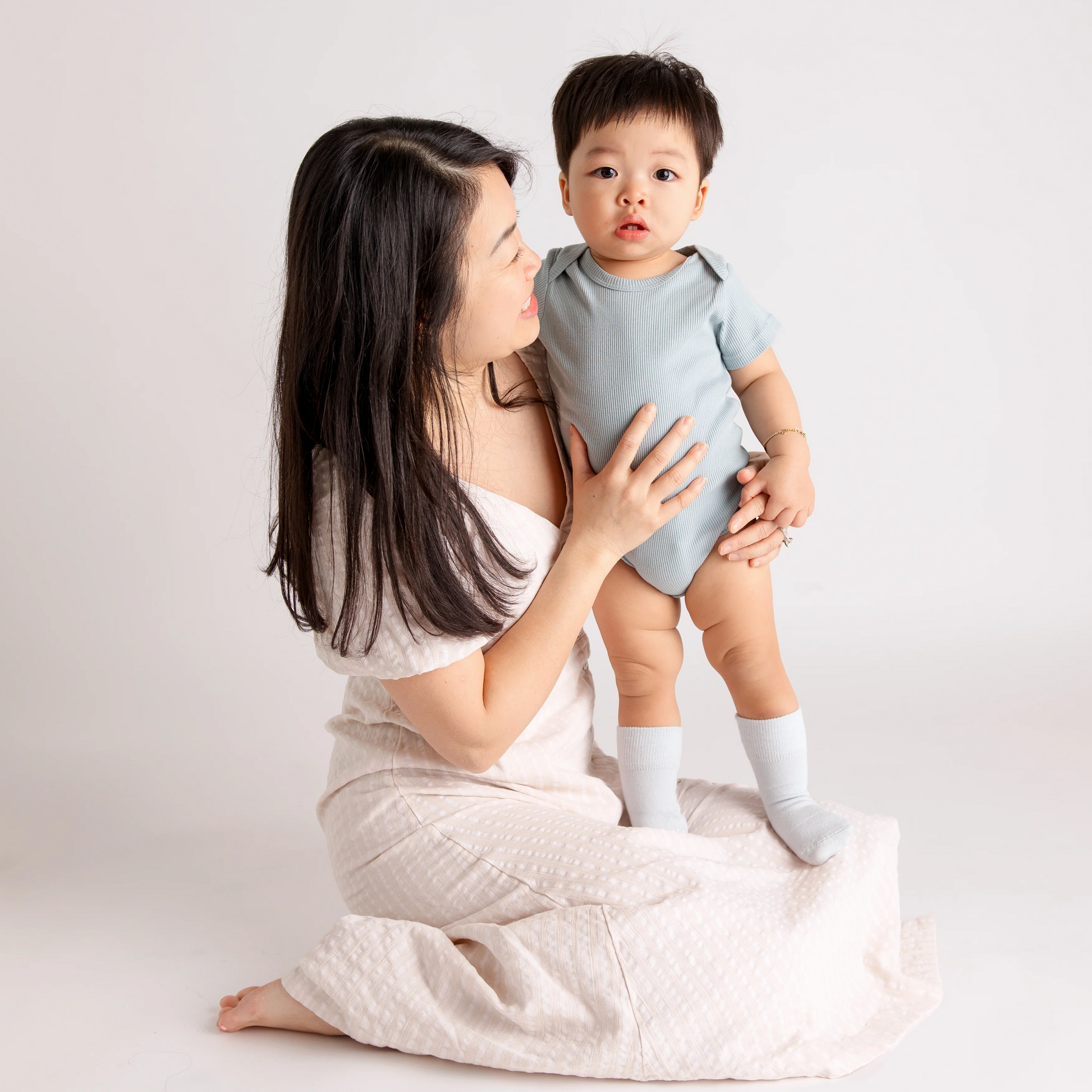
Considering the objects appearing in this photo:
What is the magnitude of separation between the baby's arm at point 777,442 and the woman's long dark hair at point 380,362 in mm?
488

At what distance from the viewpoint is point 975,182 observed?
3246 mm

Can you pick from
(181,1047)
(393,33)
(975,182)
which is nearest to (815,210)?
(975,182)

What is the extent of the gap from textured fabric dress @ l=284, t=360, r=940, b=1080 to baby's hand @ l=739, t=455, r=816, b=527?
31cm

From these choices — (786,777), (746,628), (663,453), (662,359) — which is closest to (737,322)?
(662,359)

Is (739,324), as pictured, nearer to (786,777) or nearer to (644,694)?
(644,694)

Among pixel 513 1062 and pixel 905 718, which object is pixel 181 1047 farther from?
pixel 905 718

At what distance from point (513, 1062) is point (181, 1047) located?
1.69 feet

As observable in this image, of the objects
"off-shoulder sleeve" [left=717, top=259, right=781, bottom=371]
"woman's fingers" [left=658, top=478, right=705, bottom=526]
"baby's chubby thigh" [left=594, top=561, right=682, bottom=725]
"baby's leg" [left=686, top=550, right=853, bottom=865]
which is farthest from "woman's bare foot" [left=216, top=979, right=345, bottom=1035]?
"off-shoulder sleeve" [left=717, top=259, right=781, bottom=371]

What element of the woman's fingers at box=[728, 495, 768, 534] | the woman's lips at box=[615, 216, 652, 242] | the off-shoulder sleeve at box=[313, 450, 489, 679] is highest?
the woman's lips at box=[615, 216, 652, 242]

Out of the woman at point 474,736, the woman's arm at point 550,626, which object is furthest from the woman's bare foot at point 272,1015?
the woman's arm at point 550,626

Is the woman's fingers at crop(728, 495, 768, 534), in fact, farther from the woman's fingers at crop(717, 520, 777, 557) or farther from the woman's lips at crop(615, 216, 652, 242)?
the woman's lips at crop(615, 216, 652, 242)

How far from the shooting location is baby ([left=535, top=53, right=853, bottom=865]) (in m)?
1.84

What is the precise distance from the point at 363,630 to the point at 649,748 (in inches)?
21.6

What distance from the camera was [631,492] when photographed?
1813 millimetres
